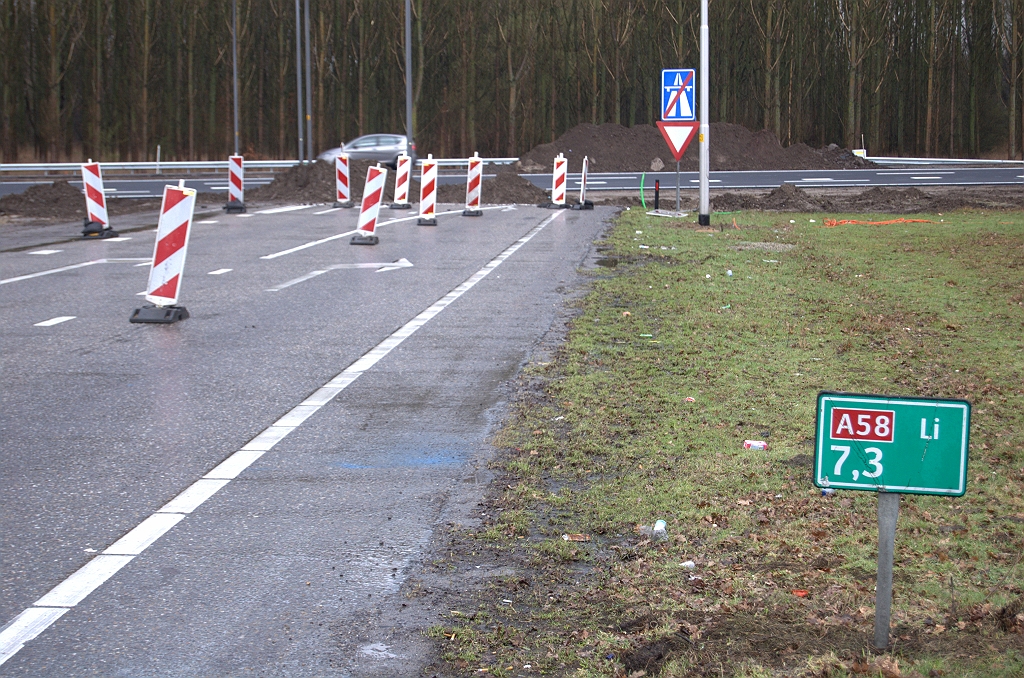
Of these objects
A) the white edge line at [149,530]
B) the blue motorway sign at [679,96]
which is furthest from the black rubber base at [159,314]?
the blue motorway sign at [679,96]

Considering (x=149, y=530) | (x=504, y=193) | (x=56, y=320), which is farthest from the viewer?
(x=504, y=193)

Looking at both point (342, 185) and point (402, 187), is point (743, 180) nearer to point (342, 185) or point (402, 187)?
point (402, 187)

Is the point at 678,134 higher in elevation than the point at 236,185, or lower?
higher

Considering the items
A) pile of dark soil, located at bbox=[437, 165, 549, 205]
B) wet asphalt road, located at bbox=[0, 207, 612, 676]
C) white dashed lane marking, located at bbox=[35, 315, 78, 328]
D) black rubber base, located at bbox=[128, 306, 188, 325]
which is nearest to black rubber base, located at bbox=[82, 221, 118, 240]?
wet asphalt road, located at bbox=[0, 207, 612, 676]

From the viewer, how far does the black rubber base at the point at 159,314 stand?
1149 cm

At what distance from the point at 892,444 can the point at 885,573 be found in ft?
1.62

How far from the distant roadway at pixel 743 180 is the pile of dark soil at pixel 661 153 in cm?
261

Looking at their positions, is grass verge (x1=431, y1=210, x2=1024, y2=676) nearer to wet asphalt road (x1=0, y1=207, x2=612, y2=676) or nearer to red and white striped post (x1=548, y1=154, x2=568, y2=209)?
wet asphalt road (x1=0, y1=207, x2=612, y2=676)

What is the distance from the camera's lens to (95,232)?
20.8 meters

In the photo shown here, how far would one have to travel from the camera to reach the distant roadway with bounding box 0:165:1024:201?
38281 mm

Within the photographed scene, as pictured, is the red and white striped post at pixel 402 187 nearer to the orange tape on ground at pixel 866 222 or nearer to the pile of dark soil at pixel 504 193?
the pile of dark soil at pixel 504 193

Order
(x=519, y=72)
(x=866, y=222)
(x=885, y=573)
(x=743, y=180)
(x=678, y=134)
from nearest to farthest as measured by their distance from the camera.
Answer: (x=885, y=573) < (x=678, y=134) < (x=866, y=222) < (x=743, y=180) < (x=519, y=72)

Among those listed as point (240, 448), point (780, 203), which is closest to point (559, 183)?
point (780, 203)

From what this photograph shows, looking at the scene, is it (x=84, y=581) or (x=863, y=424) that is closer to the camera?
(x=863, y=424)
